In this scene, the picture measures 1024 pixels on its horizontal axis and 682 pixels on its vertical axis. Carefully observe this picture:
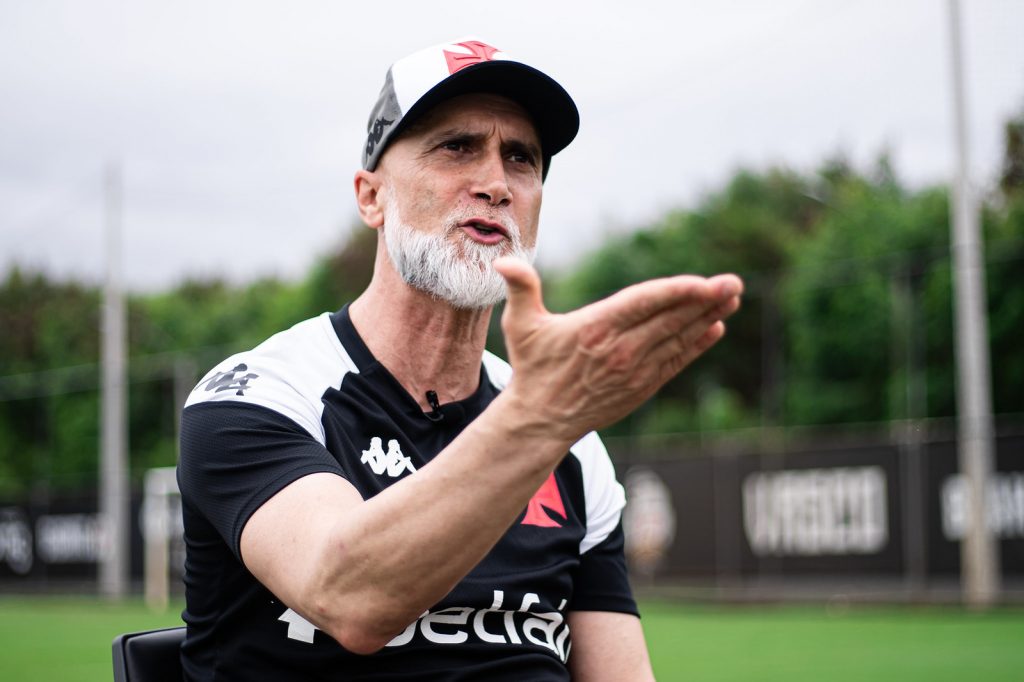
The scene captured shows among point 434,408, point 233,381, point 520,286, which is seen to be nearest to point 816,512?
point 434,408

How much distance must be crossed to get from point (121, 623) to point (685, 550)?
7429mm

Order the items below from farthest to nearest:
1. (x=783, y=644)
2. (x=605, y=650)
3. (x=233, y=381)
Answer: (x=783, y=644)
(x=605, y=650)
(x=233, y=381)

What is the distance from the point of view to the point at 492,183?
93.7 inches

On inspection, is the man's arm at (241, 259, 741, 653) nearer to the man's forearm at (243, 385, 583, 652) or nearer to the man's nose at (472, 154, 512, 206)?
the man's forearm at (243, 385, 583, 652)

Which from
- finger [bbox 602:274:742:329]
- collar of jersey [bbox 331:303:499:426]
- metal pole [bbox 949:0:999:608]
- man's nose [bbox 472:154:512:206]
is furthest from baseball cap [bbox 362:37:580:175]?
metal pole [bbox 949:0:999:608]

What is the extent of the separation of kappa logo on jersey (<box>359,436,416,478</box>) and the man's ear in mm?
474

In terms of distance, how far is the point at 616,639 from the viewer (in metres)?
2.54

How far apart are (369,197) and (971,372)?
14143 millimetres

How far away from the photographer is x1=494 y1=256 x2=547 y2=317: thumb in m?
1.51

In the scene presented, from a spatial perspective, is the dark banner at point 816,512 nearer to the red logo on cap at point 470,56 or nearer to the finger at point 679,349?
the red logo on cap at point 470,56

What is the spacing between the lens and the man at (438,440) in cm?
160

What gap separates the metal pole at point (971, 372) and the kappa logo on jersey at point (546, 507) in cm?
1276

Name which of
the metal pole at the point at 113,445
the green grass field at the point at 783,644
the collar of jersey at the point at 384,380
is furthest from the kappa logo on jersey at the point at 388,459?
the metal pole at the point at 113,445

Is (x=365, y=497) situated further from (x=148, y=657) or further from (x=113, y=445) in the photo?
(x=113, y=445)
